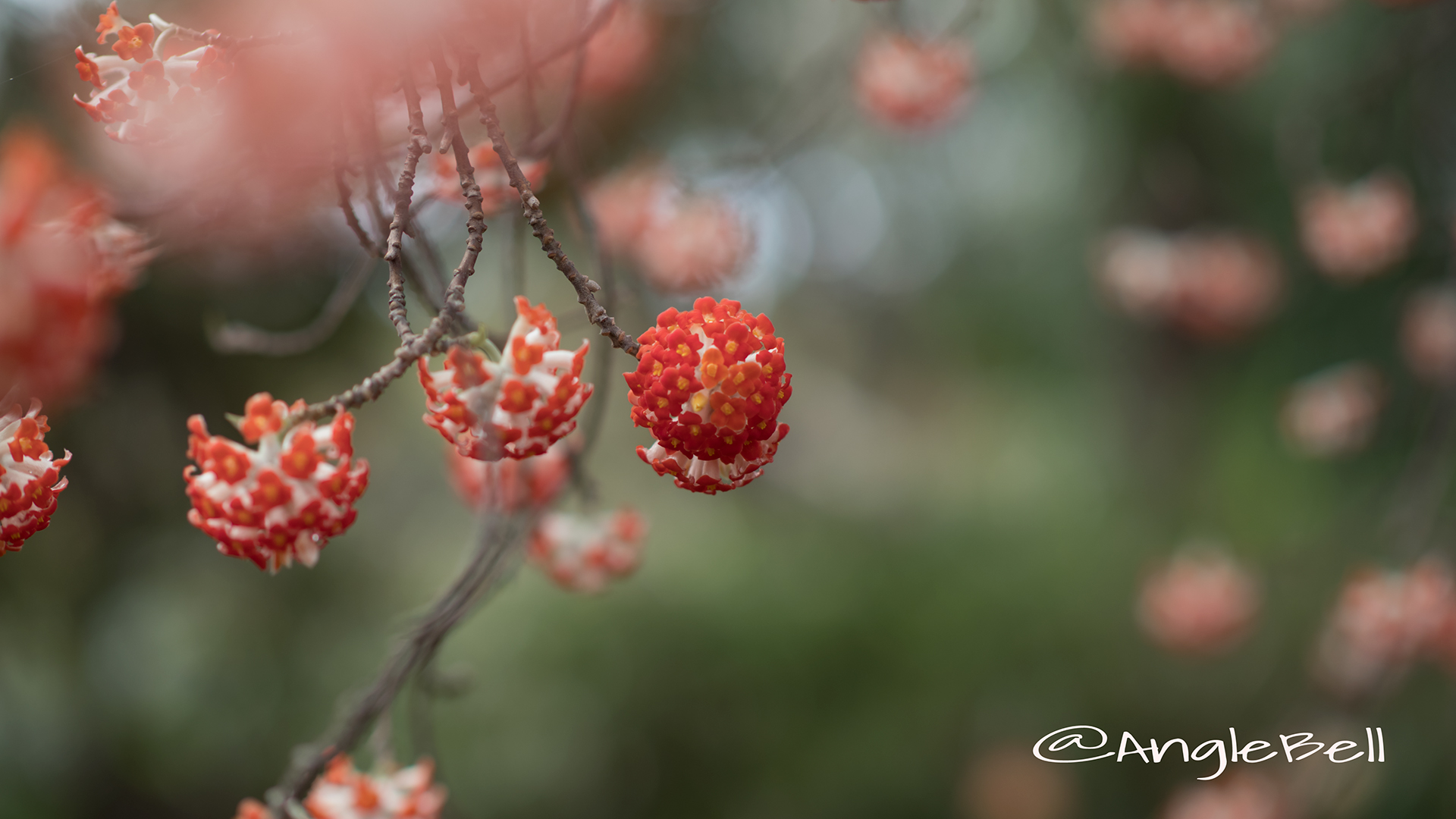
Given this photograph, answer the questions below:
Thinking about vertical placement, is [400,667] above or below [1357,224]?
below

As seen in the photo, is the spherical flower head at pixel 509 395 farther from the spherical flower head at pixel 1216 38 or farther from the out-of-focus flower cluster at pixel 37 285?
the spherical flower head at pixel 1216 38

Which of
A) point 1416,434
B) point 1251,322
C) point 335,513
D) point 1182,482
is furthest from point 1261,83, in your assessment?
point 335,513

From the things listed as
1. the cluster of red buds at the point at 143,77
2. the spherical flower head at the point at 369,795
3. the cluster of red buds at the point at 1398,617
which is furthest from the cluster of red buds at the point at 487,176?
the cluster of red buds at the point at 1398,617

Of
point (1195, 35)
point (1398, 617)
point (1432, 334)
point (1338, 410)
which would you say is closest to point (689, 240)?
point (1195, 35)

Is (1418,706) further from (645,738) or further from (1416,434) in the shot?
(645,738)

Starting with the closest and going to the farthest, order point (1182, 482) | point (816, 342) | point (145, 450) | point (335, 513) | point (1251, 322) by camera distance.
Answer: point (335, 513) → point (145, 450) → point (1251, 322) → point (1182, 482) → point (816, 342)
